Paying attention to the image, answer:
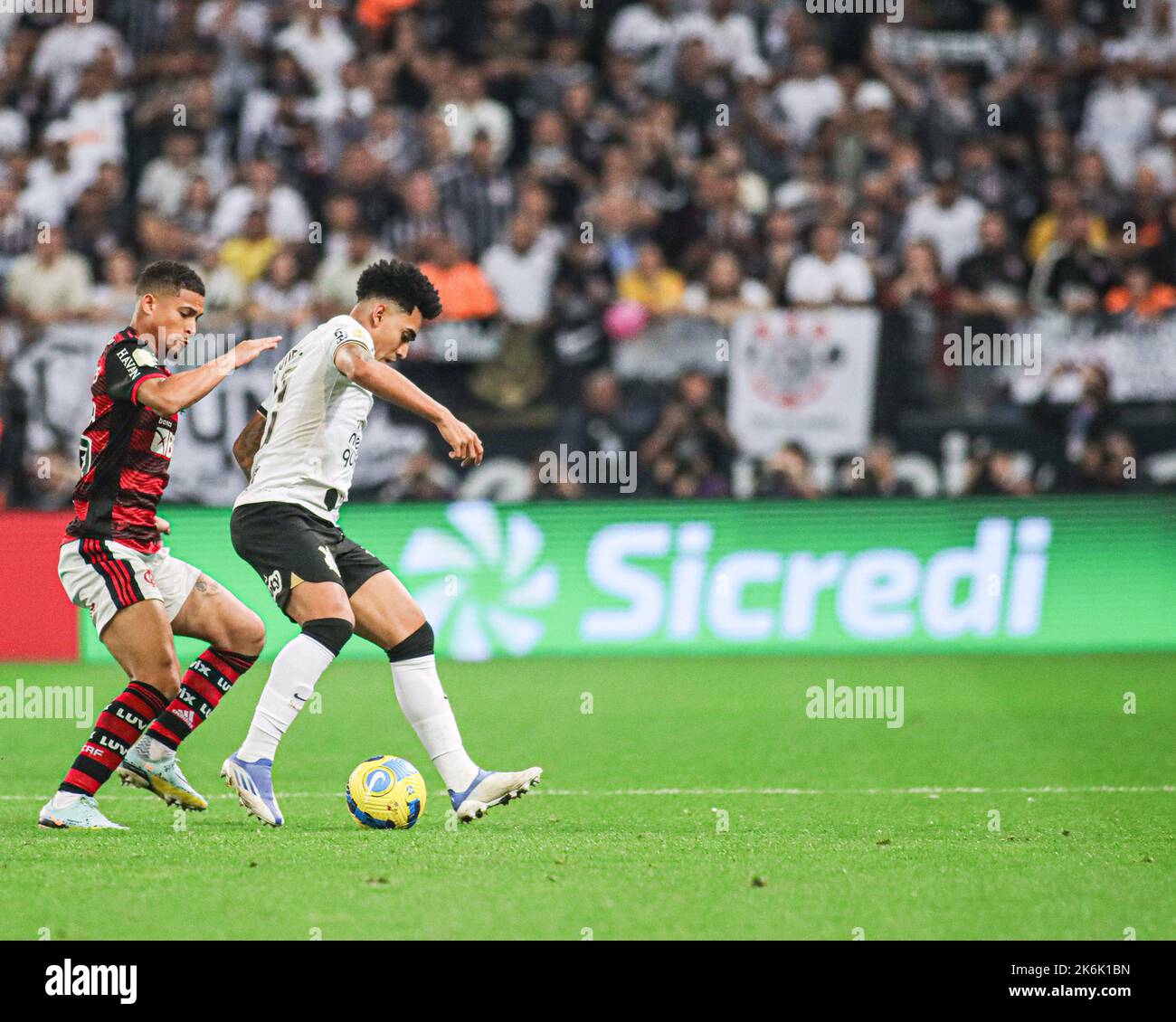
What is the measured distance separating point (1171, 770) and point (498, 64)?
38.8 feet

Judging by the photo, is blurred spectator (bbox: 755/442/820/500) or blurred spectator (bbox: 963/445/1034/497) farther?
blurred spectator (bbox: 963/445/1034/497)

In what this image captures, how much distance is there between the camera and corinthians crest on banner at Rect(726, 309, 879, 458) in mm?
14812

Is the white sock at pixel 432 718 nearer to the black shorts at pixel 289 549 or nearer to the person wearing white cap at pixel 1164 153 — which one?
the black shorts at pixel 289 549

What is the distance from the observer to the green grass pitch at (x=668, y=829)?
555cm

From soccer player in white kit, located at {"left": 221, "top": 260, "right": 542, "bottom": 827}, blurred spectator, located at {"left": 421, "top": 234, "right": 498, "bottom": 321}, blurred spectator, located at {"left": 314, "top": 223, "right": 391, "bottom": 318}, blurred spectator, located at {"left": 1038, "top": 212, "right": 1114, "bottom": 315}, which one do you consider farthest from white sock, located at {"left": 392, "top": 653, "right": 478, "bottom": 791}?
blurred spectator, located at {"left": 1038, "top": 212, "right": 1114, "bottom": 315}

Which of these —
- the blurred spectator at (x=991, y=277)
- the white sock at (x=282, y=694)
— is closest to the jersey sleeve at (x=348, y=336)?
the white sock at (x=282, y=694)

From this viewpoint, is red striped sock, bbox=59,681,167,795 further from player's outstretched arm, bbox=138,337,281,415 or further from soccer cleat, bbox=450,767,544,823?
soccer cleat, bbox=450,767,544,823

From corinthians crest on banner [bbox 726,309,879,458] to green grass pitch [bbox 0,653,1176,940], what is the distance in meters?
2.80

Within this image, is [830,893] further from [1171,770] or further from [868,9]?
[868,9]

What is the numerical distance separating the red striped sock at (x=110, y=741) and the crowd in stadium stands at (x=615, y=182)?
744cm

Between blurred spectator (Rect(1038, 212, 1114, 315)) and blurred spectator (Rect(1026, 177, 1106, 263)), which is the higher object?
blurred spectator (Rect(1026, 177, 1106, 263))

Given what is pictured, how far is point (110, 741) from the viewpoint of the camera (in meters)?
7.20

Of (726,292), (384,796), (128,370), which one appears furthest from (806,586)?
(128,370)

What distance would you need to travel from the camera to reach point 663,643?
14.0 meters
